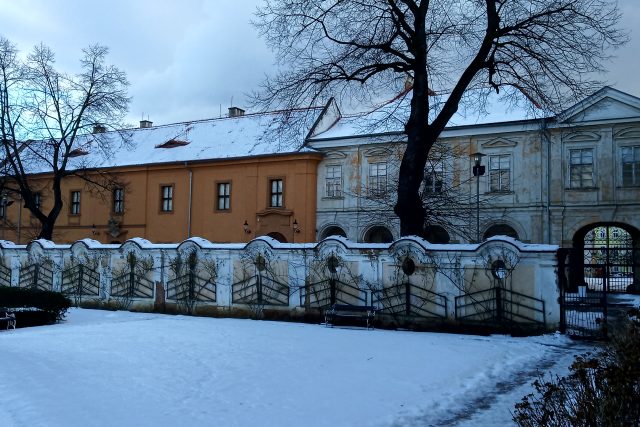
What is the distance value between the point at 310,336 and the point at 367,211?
18.1 metres

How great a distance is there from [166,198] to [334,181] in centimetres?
1147

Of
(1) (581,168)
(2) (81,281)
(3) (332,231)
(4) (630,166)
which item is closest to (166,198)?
(3) (332,231)

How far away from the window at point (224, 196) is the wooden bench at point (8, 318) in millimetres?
20781

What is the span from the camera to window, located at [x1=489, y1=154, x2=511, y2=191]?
2951cm

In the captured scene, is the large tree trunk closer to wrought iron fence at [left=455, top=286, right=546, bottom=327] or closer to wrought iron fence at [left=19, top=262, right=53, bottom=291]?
wrought iron fence at [left=455, top=286, right=546, bottom=327]

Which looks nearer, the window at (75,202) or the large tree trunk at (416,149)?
the large tree trunk at (416,149)

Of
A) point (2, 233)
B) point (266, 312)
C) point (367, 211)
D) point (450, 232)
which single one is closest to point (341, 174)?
point (367, 211)

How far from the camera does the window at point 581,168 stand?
2792 cm

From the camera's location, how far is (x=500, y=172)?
29.7 metres

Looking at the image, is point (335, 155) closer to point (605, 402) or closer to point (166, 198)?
point (166, 198)

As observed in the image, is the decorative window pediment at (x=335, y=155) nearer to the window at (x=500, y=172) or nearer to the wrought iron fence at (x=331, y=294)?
the window at (x=500, y=172)

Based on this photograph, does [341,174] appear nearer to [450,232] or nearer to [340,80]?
[450,232]

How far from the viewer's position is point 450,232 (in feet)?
94.2

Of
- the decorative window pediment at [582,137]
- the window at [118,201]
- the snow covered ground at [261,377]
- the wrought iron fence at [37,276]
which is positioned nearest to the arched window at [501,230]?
the decorative window pediment at [582,137]
